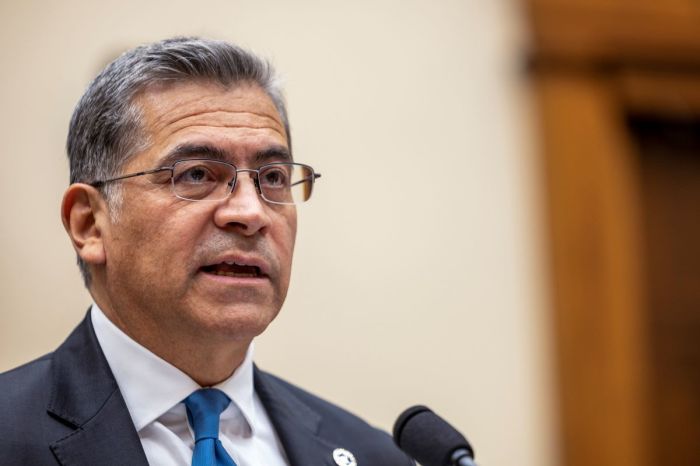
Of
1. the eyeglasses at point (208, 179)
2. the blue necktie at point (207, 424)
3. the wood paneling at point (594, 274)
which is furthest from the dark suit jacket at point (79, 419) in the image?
the wood paneling at point (594, 274)

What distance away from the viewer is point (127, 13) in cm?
316

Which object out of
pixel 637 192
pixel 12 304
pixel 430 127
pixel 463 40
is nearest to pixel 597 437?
pixel 637 192

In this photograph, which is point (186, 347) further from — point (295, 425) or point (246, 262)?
point (295, 425)

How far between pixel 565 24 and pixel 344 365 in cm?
171

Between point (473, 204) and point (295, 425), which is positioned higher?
point (473, 204)

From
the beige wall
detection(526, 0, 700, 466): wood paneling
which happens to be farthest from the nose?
detection(526, 0, 700, 466): wood paneling

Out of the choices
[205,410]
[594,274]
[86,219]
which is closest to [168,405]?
[205,410]

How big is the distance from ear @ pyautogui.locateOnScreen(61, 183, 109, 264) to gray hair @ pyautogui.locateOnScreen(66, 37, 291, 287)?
25mm

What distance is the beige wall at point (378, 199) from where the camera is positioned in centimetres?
296

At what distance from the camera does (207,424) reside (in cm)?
176

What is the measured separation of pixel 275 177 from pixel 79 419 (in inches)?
23.9

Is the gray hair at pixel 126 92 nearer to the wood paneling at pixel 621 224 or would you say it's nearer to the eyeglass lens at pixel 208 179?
the eyeglass lens at pixel 208 179

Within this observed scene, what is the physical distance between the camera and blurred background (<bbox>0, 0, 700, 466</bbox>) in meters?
3.08

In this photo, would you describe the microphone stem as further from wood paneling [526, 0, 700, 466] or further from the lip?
wood paneling [526, 0, 700, 466]
